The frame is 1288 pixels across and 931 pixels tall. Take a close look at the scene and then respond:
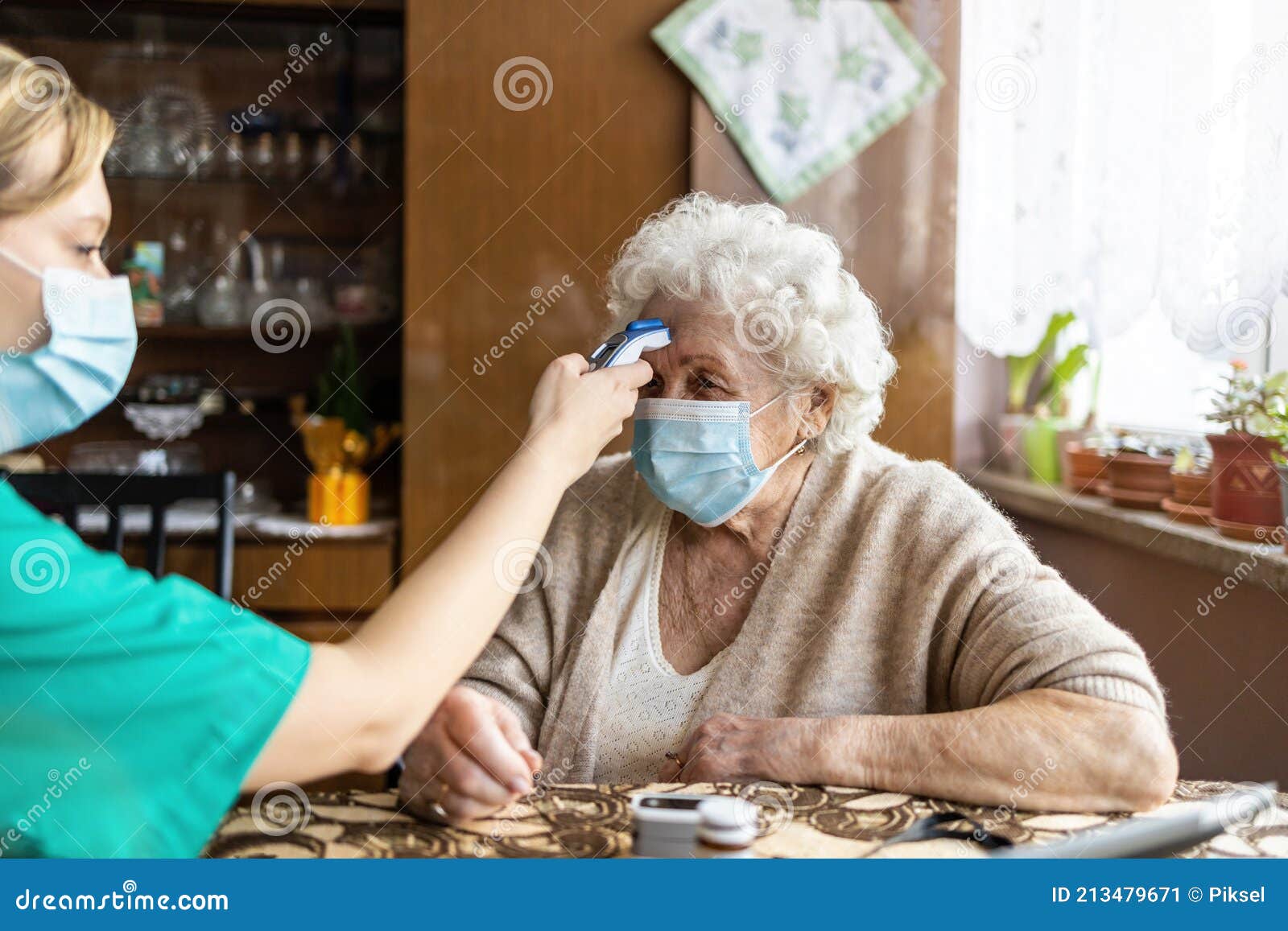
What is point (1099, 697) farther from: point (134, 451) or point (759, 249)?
point (134, 451)

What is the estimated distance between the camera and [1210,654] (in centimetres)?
196

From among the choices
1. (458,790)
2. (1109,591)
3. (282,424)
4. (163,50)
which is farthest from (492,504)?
(163,50)

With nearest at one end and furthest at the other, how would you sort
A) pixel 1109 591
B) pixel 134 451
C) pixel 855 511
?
1. pixel 855 511
2. pixel 1109 591
3. pixel 134 451

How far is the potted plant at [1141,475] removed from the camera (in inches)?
85.7

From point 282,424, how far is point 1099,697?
251 cm

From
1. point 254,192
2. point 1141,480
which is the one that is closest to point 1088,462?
point 1141,480

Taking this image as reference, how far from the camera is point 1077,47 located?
239 centimetres

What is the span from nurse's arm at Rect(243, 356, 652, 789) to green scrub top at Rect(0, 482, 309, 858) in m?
0.02
